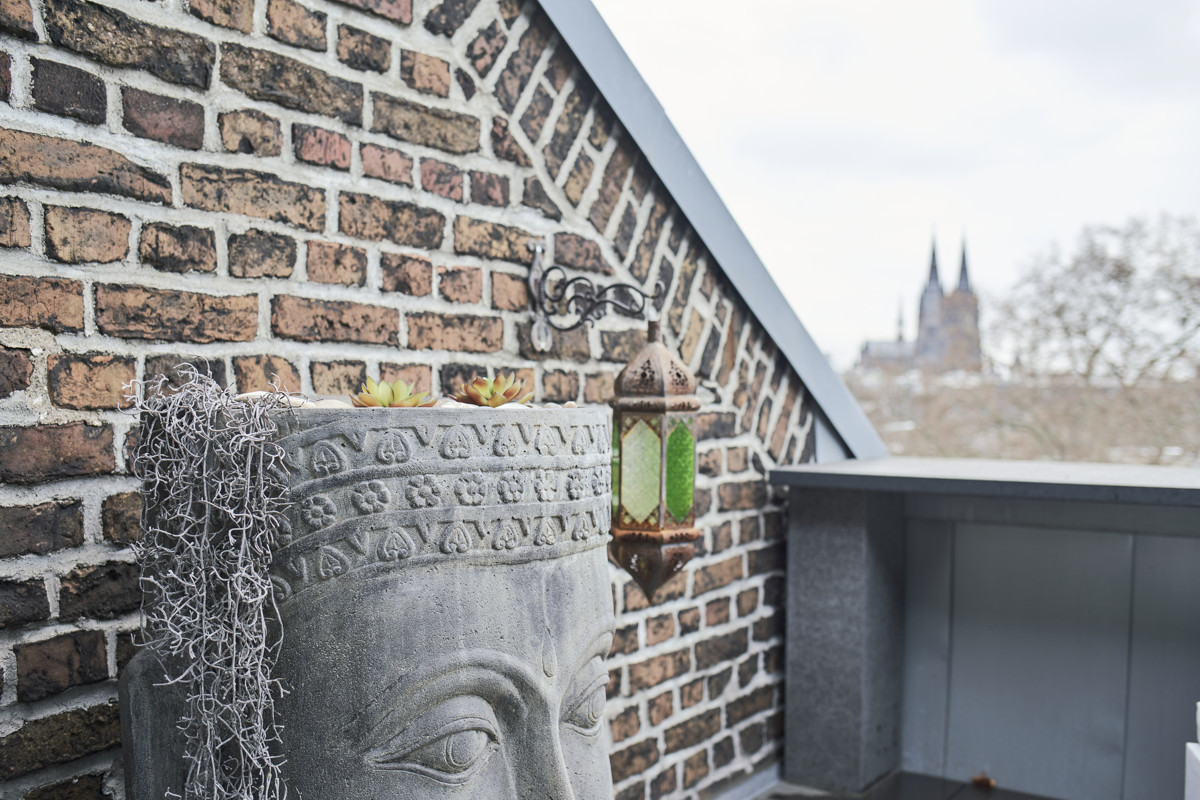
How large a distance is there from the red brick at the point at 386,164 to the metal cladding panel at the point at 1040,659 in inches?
87.2

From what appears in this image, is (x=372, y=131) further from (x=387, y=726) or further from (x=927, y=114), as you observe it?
(x=927, y=114)

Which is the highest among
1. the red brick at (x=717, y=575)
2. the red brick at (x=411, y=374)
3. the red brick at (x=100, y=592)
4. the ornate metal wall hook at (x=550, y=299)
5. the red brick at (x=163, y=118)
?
the red brick at (x=163, y=118)

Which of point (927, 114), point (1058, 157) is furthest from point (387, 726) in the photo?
point (927, 114)

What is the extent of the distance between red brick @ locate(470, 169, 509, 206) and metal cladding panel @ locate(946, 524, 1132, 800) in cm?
198

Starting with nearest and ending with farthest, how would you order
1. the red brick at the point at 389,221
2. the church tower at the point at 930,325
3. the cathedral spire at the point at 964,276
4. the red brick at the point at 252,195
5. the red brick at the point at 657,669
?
1. the red brick at the point at 252,195
2. the red brick at the point at 389,221
3. the red brick at the point at 657,669
4. the church tower at the point at 930,325
5. the cathedral spire at the point at 964,276

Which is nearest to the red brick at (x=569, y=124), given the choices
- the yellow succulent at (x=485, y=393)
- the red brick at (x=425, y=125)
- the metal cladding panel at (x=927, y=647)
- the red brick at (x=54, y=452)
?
the red brick at (x=425, y=125)

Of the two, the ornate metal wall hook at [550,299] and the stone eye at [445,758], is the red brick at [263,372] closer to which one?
the ornate metal wall hook at [550,299]

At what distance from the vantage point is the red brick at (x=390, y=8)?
5.26ft

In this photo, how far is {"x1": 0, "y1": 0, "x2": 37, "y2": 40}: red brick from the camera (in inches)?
45.0

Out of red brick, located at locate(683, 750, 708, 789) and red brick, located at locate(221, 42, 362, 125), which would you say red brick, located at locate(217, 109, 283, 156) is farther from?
red brick, located at locate(683, 750, 708, 789)

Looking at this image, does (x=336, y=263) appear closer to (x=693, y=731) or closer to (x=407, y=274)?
(x=407, y=274)

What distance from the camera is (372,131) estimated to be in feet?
5.34

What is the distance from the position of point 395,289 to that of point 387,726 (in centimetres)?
97

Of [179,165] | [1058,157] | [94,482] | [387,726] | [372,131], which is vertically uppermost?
[1058,157]
